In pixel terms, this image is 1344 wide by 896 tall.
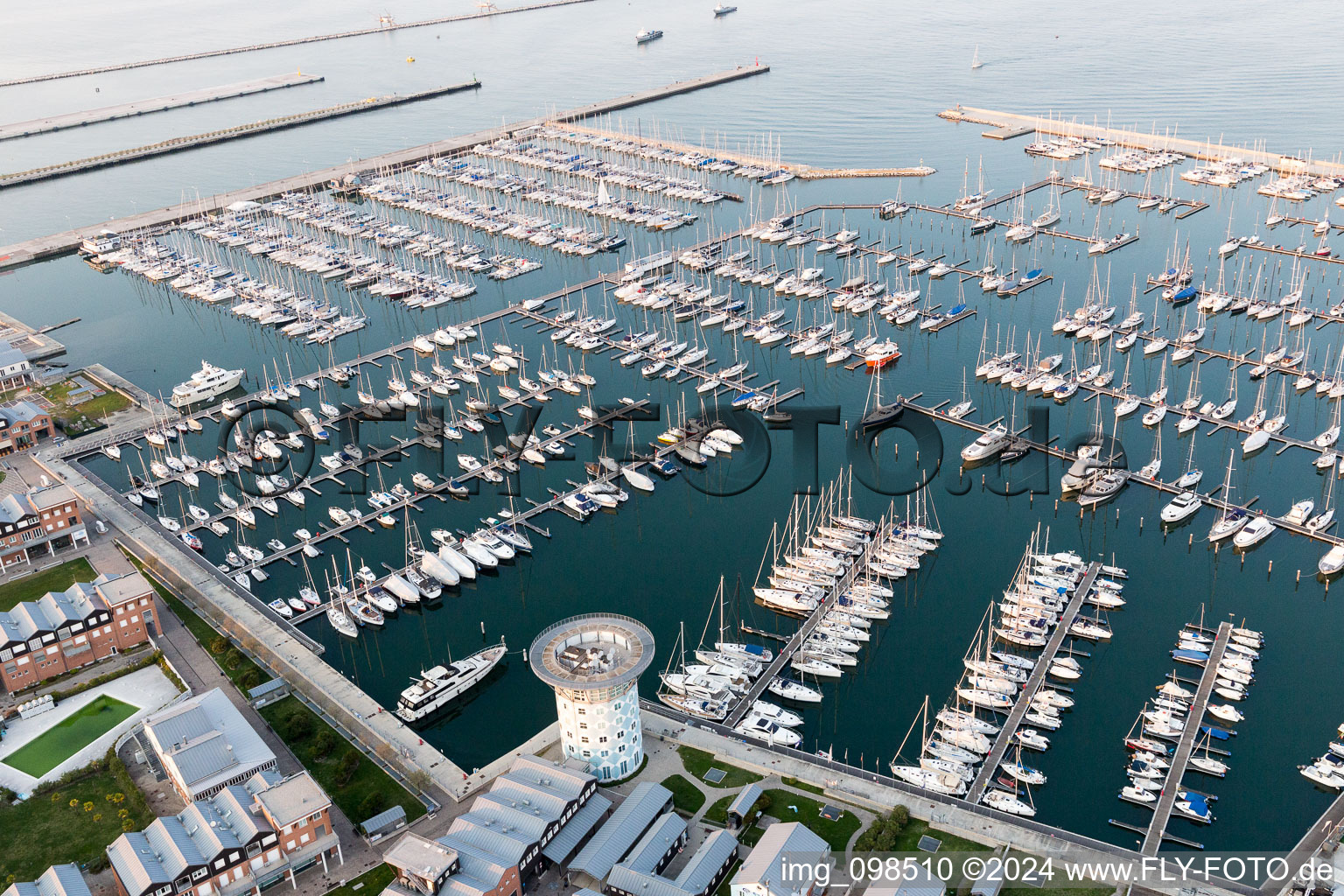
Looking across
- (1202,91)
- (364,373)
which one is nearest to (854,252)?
(364,373)

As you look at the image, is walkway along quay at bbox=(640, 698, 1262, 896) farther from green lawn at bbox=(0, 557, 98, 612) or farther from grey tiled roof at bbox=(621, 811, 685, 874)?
green lawn at bbox=(0, 557, 98, 612)

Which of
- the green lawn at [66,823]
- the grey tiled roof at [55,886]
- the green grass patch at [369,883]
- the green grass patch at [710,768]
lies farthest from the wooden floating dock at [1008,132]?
the grey tiled roof at [55,886]

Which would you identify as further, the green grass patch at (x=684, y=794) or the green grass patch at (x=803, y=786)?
the green grass patch at (x=803, y=786)

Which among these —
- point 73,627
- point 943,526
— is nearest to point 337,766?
point 73,627

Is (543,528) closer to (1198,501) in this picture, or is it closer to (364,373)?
(364,373)

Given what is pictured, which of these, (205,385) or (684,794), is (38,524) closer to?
(205,385)

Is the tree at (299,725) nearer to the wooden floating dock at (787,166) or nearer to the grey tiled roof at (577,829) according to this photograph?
the grey tiled roof at (577,829)

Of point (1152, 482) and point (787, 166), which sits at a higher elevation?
point (787, 166)
